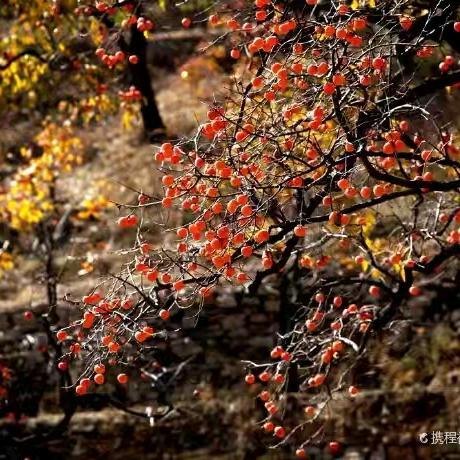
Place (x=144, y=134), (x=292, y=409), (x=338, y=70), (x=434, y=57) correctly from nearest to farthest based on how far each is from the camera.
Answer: (x=338, y=70) → (x=292, y=409) → (x=434, y=57) → (x=144, y=134)

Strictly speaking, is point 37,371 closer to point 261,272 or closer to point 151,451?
point 151,451

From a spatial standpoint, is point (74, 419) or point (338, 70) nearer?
point (338, 70)

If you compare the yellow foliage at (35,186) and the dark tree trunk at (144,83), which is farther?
the dark tree trunk at (144,83)

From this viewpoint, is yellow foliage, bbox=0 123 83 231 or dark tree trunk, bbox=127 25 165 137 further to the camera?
dark tree trunk, bbox=127 25 165 137

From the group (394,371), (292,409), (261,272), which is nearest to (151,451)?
(292,409)

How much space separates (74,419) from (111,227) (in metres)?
4.33

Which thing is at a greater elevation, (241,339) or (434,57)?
(434,57)

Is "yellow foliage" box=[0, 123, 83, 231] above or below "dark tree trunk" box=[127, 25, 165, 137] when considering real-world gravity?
below

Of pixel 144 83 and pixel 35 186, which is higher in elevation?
pixel 144 83

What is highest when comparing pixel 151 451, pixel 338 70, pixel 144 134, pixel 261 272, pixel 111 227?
pixel 144 134

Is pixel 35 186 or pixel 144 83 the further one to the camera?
pixel 144 83

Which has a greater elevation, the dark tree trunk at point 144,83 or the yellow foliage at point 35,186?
the dark tree trunk at point 144,83

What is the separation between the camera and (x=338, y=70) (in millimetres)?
3650

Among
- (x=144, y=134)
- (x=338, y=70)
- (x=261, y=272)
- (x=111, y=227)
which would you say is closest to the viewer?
(x=338, y=70)
